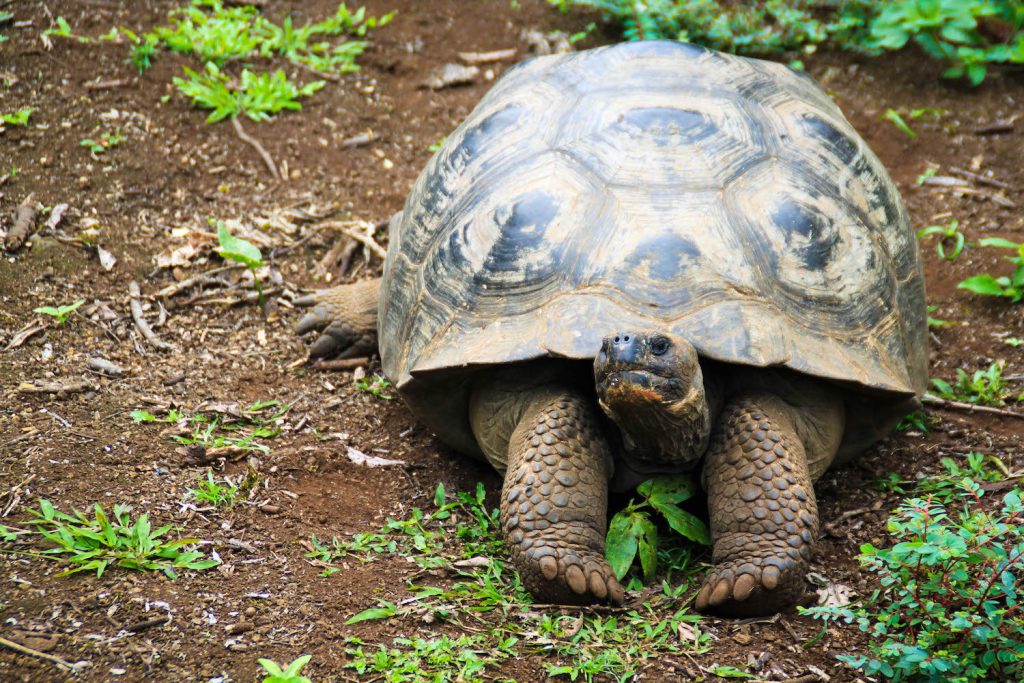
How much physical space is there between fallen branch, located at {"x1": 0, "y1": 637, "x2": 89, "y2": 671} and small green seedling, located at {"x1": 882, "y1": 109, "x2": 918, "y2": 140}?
554 cm

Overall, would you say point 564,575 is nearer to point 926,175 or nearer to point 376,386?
point 376,386

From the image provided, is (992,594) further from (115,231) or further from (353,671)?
(115,231)

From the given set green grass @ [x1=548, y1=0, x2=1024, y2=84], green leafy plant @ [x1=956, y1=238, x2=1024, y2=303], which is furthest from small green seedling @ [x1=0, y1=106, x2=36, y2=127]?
green leafy plant @ [x1=956, y1=238, x2=1024, y2=303]

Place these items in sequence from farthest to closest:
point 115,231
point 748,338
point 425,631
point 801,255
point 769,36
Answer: point 769,36 < point 115,231 < point 801,255 < point 748,338 < point 425,631

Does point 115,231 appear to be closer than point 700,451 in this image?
No

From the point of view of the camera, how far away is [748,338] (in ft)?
10.6

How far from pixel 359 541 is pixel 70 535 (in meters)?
0.88

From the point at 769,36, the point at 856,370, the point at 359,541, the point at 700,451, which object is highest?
the point at 769,36

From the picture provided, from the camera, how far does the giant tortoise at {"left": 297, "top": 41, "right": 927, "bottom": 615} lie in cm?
320

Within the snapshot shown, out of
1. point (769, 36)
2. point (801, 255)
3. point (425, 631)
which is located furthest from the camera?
point (769, 36)

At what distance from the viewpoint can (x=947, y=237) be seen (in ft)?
17.7

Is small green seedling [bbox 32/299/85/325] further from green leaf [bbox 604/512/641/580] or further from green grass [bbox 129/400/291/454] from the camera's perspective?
green leaf [bbox 604/512/641/580]

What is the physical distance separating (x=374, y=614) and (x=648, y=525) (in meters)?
0.97

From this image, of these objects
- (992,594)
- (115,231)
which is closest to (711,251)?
(992,594)
